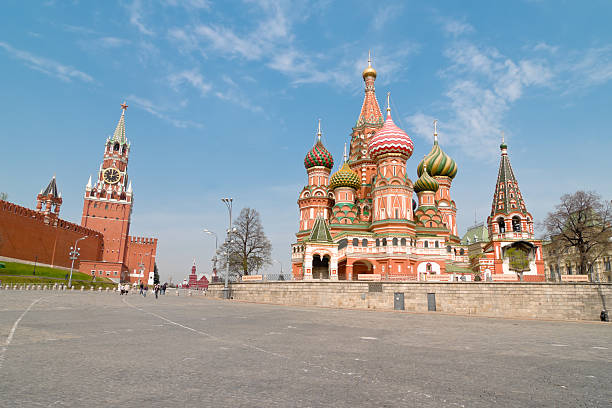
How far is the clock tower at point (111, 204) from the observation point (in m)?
79.1

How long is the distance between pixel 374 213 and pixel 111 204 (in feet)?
216

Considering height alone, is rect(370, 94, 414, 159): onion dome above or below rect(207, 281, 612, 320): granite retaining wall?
above

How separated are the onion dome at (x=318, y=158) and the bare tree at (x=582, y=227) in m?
23.7

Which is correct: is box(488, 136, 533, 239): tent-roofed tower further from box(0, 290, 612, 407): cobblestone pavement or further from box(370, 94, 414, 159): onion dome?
box(0, 290, 612, 407): cobblestone pavement

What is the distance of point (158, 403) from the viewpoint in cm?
376

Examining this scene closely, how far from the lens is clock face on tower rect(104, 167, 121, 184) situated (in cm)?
8434

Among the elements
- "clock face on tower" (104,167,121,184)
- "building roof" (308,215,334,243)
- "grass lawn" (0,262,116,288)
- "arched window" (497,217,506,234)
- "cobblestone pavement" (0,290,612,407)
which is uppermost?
"clock face on tower" (104,167,121,184)

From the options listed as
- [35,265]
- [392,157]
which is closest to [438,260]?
[392,157]

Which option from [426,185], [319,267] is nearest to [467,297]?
[319,267]

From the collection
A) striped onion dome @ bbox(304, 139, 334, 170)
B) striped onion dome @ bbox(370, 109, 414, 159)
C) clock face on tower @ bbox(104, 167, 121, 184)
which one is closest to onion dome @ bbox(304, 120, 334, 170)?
striped onion dome @ bbox(304, 139, 334, 170)

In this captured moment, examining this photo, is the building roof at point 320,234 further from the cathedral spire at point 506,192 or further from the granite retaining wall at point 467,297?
the cathedral spire at point 506,192

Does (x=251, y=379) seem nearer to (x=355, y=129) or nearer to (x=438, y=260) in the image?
(x=438, y=260)

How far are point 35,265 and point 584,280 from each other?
63.8 meters

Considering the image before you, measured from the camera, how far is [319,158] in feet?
150
